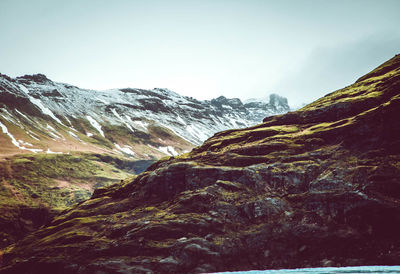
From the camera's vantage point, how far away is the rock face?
156ft

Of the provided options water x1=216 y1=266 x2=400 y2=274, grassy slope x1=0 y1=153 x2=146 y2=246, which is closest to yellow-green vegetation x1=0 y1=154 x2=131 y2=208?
grassy slope x1=0 y1=153 x2=146 y2=246

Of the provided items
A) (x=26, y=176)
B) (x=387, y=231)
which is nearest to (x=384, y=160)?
(x=387, y=231)

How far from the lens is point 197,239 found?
53.1m

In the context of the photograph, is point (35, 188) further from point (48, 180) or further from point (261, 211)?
point (261, 211)

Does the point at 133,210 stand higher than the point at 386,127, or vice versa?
the point at 386,127

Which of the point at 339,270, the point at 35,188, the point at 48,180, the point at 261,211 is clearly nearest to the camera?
the point at 339,270

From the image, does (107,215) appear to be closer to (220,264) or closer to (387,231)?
(220,264)

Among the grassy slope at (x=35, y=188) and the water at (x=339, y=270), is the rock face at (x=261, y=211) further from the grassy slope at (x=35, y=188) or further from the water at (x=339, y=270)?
the grassy slope at (x=35, y=188)

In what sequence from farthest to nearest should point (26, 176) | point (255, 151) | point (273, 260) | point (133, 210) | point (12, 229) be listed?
point (26, 176) < point (12, 229) < point (255, 151) < point (133, 210) < point (273, 260)

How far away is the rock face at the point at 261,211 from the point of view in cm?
4759

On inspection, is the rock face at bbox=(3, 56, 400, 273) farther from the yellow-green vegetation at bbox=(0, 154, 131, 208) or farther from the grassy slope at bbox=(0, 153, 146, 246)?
the yellow-green vegetation at bbox=(0, 154, 131, 208)

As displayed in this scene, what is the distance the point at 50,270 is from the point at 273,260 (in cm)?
3970

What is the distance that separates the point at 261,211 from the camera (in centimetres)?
5553

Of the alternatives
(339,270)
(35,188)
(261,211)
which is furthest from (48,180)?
(339,270)
